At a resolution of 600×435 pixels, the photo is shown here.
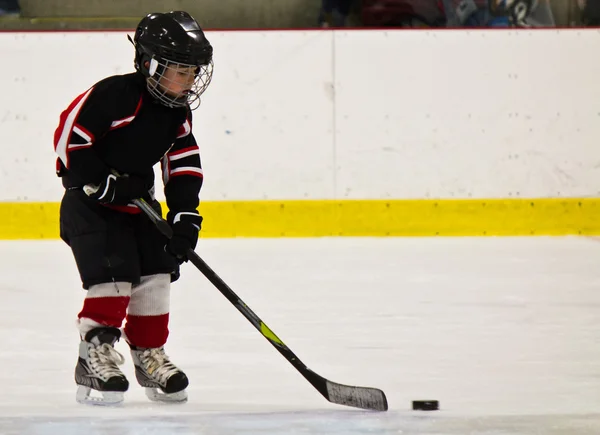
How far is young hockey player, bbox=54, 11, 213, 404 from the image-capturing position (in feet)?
8.70

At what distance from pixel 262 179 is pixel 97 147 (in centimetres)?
297

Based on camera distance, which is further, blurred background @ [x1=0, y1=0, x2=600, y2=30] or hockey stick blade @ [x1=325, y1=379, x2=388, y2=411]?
blurred background @ [x1=0, y1=0, x2=600, y2=30]

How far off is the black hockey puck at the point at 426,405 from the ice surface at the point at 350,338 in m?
0.02

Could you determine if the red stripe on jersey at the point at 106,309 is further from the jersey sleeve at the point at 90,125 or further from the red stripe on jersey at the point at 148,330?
the jersey sleeve at the point at 90,125

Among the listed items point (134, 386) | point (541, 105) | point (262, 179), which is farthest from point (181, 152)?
point (541, 105)

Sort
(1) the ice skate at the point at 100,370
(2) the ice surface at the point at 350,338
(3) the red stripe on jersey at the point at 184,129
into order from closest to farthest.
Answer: (2) the ice surface at the point at 350,338 → (1) the ice skate at the point at 100,370 → (3) the red stripe on jersey at the point at 184,129

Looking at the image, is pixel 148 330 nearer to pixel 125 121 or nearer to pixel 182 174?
pixel 182 174

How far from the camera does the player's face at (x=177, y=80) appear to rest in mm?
2654

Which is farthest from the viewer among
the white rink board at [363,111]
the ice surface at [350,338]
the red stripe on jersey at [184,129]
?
the white rink board at [363,111]

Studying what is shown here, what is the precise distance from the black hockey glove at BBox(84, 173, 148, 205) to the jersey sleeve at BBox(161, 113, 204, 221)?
12cm

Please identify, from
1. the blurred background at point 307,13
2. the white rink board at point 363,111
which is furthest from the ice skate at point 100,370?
the blurred background at point 307,13

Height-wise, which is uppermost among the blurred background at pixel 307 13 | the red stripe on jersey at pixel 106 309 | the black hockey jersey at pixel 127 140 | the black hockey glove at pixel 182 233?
the blurred background at pixel 307 13

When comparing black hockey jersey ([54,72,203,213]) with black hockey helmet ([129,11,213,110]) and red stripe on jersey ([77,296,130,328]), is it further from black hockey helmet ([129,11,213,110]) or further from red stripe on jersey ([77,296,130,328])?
red stripe on jersey ([77,296,130,328])

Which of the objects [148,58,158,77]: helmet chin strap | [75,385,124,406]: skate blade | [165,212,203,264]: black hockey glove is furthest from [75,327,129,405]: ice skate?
[148,58,158,77]: helmet chin strap
